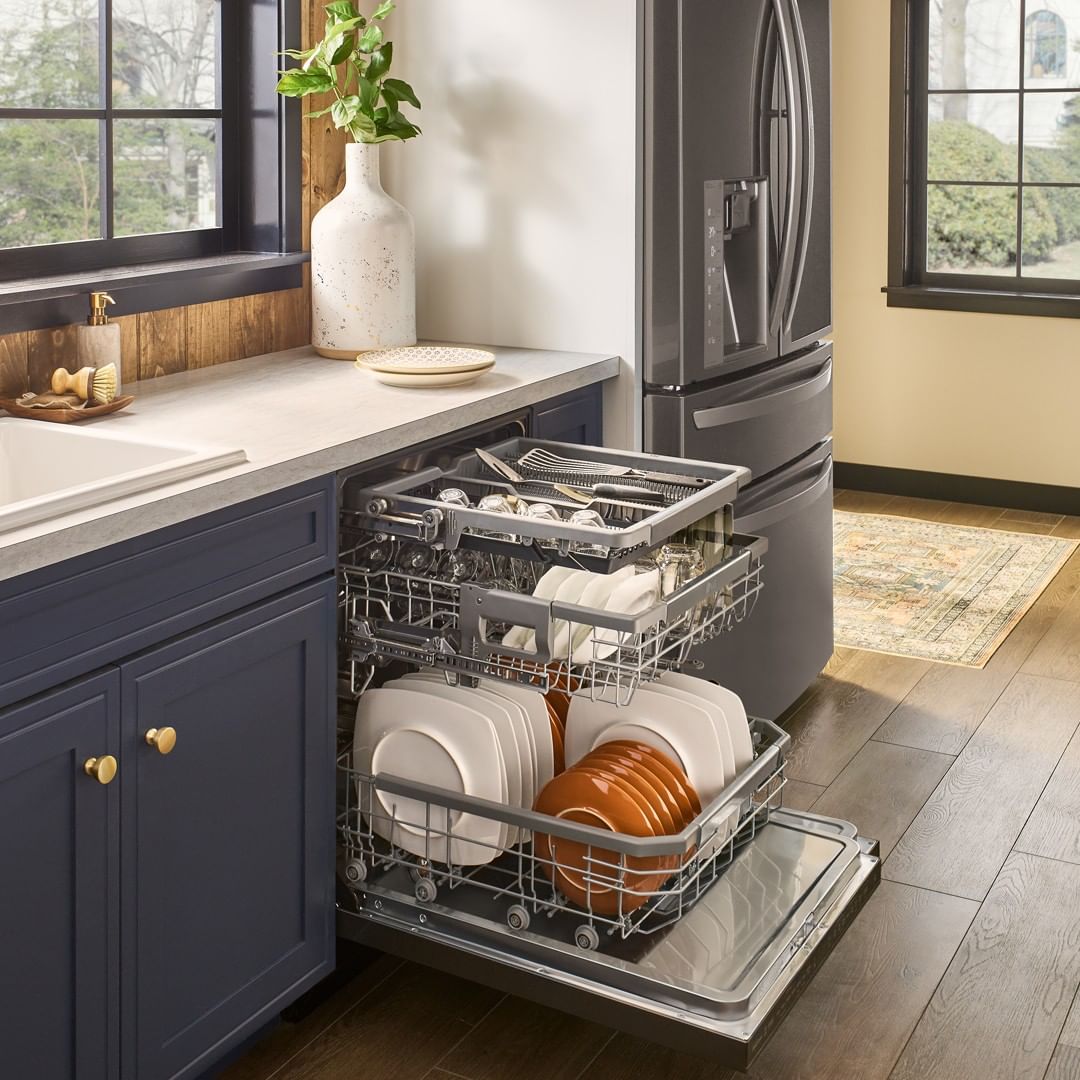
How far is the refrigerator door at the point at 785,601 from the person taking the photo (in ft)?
9.66

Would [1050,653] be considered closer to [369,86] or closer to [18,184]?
[369,86]

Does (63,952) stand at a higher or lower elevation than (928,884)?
higher

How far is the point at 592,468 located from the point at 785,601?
40.9 inches

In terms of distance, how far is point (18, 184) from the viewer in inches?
92.7

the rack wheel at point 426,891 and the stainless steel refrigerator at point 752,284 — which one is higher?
the stainless steel refrigerator at point 752,284

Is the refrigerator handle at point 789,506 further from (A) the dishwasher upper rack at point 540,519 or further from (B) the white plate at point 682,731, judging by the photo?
(B) the white plate at point 682,731

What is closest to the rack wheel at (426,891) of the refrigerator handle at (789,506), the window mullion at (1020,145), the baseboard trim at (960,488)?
the refrigerator handle at (789,506)

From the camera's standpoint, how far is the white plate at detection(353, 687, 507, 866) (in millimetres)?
2033

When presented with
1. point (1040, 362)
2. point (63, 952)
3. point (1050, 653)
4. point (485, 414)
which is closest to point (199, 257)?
point (485, 414)

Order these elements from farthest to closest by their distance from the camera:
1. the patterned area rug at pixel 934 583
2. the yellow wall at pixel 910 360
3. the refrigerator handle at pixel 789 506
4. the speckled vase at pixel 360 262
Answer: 1. the yellow wall at pixel 910 360
2. the patterned area rug at pixel 934 583
3. the refrigerator handle at pixel 789 506
4. the speckled vase at pixel 360 262

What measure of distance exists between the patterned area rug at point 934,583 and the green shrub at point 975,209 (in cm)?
103

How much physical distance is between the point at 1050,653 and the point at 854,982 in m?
1.80

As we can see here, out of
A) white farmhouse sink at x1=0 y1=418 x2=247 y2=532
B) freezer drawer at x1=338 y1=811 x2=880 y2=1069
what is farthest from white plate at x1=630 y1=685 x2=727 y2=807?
white farmhouse sink at x1=0 y1=418 x2=247 y2=532

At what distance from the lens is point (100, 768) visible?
1.60m
